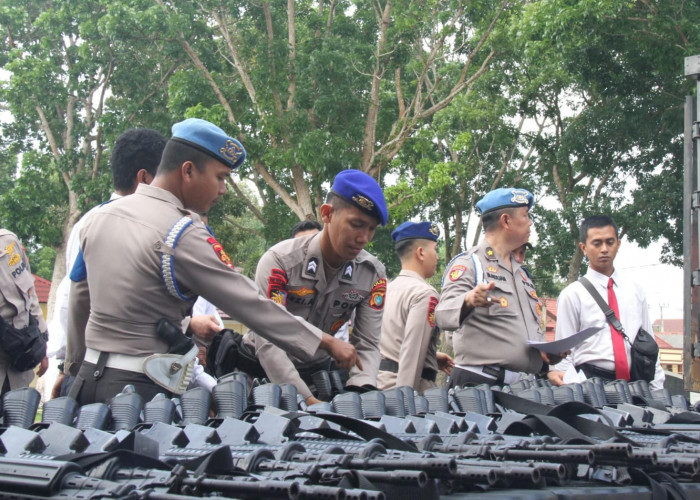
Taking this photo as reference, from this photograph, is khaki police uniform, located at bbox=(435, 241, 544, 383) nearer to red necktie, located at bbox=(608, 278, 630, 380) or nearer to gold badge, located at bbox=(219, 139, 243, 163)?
red necktie, located at bbox=(608, 278, 630, 380)

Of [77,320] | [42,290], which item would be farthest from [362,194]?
[42,290]

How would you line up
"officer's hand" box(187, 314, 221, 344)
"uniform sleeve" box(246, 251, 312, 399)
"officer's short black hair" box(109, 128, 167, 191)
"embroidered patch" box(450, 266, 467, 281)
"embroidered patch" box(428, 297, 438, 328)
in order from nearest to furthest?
"uniform sleeve" box(246, 251, 312, 399), "officer's short black hair" box(109, 128, 167, 191), "officer's hand" box(187, 314, 221, 344), "embroidered patch" box(450, 266, 467, 281), "embroidered patch" box(428, 297, 438, 328)

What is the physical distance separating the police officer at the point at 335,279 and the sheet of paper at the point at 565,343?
2.73ft

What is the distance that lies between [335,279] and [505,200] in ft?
4.18

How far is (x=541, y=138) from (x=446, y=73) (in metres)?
2.64

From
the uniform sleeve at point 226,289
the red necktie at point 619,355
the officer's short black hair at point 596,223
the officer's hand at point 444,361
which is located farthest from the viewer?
the officer's hand at point 444,361

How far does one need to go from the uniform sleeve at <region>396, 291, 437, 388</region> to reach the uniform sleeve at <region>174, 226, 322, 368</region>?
2241mm

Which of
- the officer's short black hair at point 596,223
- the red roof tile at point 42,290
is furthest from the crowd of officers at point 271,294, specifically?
the red roof tile at point 42,290

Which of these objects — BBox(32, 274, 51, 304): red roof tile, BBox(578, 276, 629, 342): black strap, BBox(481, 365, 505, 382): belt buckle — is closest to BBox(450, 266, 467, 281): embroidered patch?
BBox(481, 365, 505, 382): belt buckle

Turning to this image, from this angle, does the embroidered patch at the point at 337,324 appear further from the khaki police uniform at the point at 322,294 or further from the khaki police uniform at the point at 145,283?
the khaki police uniform at the point at 145,283

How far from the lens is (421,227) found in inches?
214

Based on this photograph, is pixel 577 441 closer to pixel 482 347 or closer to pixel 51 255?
pixel 482 347

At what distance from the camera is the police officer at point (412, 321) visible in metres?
4.91

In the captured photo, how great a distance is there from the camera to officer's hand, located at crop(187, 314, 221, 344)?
3564 millimetres
